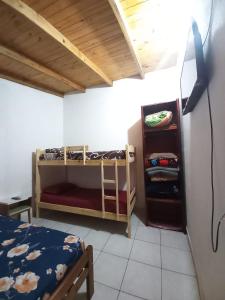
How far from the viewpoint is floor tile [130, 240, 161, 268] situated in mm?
1659

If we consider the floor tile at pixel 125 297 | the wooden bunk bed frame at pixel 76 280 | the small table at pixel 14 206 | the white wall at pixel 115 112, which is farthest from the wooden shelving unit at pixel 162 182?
the small table at pixel 14 206

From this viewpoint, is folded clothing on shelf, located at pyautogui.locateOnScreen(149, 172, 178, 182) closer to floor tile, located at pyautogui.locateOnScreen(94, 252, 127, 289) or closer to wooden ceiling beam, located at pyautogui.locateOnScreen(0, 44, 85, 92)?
floor tile, located at pyautogui.locateOnScreen(94, 252, 127, 289)

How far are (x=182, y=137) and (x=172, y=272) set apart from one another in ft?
5.30

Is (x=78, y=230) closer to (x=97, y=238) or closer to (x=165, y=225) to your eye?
(x=97, y=238)

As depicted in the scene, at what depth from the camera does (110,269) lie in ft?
5.14

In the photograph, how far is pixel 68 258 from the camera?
1.06 metres

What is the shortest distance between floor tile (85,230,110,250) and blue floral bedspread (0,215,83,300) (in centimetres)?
84

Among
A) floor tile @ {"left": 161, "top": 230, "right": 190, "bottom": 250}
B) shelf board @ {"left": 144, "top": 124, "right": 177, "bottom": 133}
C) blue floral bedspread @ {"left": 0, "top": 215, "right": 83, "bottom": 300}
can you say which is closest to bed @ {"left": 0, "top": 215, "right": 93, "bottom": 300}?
blue floral bedspread @ {"left": 0, "top": 215, "right": 83, "bottom": 300}

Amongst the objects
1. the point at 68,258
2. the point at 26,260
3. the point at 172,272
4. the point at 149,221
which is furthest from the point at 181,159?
the point at 26,260

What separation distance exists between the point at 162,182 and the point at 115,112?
5.46 feet

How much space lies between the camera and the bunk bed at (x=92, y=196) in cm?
217

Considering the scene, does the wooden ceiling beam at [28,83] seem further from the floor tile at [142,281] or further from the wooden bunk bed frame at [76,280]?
the floor tile at [142,281]

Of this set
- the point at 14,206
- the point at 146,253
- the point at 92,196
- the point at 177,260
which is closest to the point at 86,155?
the point at 92,196

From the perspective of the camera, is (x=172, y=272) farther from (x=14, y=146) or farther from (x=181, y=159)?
(x=14, y=146)
